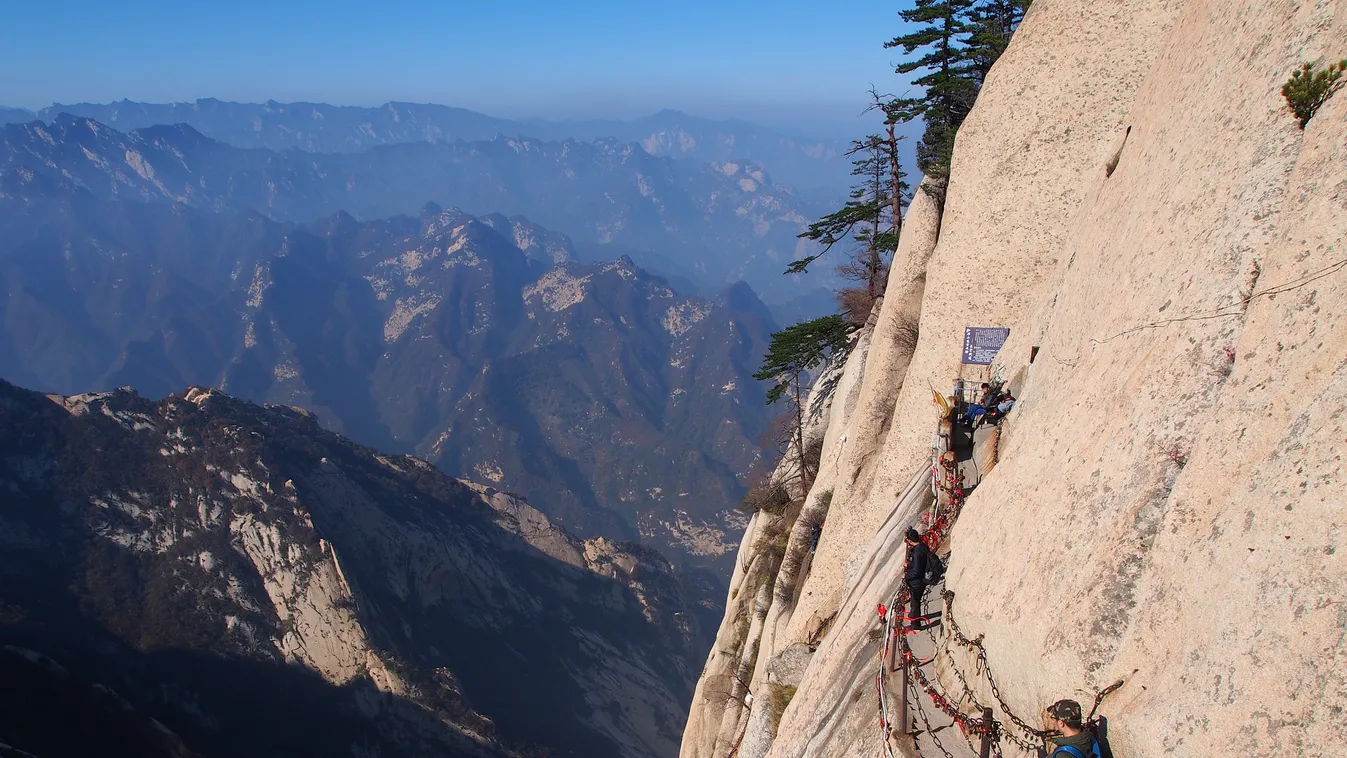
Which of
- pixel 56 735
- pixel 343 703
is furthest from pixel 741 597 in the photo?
pixel 343 703

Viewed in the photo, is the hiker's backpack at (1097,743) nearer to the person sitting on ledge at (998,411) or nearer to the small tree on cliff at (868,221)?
the person sitting on ledge at (998,411)

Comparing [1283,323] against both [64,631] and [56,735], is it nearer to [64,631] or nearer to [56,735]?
[56,735]

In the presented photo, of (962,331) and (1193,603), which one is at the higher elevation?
(962,331)

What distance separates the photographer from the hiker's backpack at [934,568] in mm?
15328

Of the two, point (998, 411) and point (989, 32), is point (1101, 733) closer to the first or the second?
point (998, 411)

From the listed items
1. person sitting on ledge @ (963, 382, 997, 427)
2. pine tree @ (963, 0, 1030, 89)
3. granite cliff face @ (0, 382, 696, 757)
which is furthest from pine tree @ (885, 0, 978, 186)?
granite cliff face @ (0, 382, 696, 757)

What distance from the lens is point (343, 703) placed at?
10312cm

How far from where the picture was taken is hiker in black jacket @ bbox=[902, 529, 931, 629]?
14930mm

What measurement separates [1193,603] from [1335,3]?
29.3ft

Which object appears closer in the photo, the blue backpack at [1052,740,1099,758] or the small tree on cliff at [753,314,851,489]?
the blue backpack at [1052,740,1099,758]

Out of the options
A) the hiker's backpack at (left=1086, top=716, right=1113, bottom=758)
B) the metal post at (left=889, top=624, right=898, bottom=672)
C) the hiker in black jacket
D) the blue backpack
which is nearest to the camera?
the blue backpack

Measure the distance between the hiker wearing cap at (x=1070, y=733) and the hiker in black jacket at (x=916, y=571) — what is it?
468cm

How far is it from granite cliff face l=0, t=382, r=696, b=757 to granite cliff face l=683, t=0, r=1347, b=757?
9793cm

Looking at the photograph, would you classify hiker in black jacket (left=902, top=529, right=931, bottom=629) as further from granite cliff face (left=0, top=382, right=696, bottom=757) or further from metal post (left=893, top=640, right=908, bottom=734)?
granite cliff face (left=0, top=382, right=696, bottom=757)
